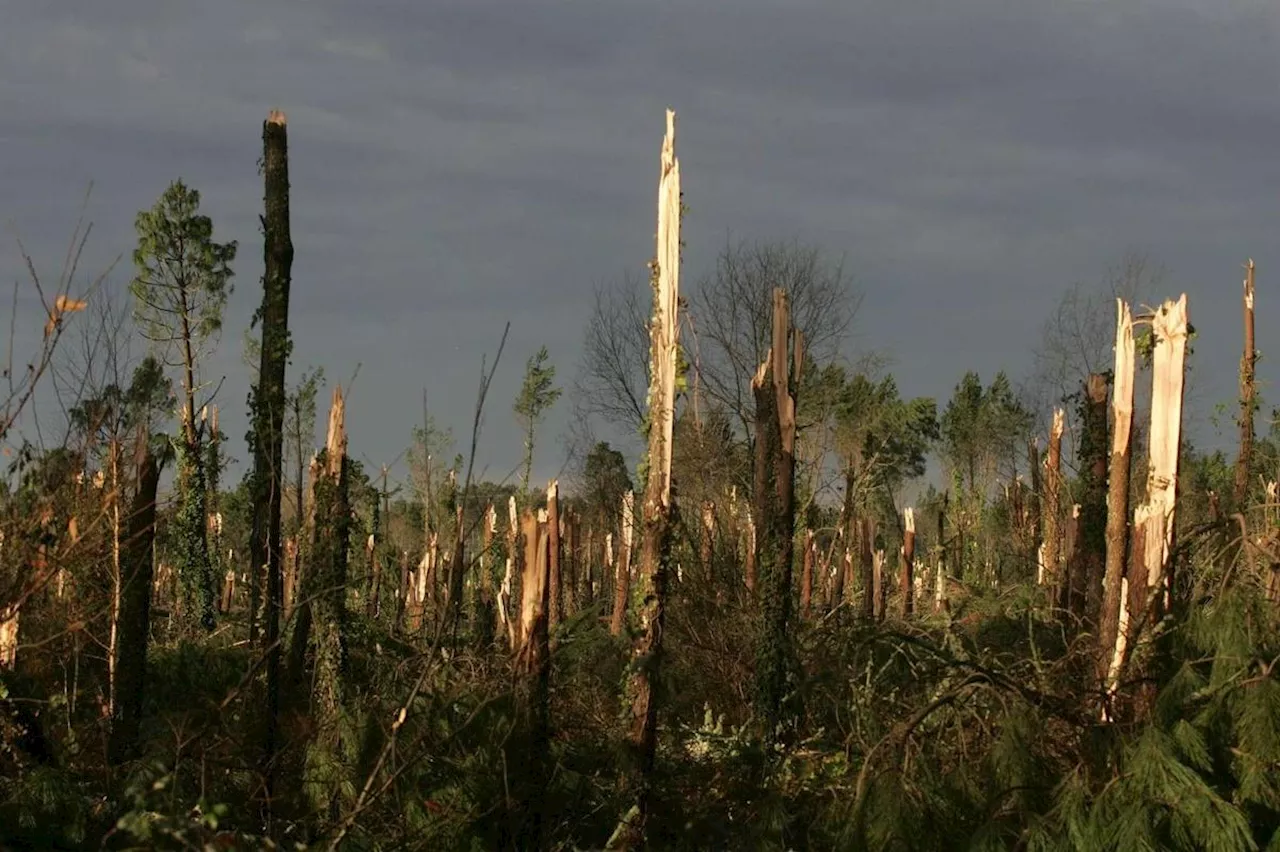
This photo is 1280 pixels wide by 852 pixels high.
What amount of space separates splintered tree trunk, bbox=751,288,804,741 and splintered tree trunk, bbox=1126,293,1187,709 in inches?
150

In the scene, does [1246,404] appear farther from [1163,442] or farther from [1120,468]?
[1163,442]

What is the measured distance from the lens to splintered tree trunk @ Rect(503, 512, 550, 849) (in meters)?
10.7

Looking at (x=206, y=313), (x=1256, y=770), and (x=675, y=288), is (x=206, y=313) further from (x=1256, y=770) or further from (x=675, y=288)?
(x=1256, y=770)

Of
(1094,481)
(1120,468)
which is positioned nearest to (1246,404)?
(1094,481)

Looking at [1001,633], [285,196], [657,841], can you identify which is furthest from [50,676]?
[1001,633]

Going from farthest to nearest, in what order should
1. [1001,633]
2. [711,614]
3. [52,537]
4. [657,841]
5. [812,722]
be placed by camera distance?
[1001,633] < [711,614] < [812,722] < [657,841] < [52,537]

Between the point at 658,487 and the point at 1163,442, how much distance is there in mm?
3835

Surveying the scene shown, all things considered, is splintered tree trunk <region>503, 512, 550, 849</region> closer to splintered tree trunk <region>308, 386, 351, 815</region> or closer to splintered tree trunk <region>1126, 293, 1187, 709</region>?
splintered tree trunk <region>308, 386, 351, 815</region>

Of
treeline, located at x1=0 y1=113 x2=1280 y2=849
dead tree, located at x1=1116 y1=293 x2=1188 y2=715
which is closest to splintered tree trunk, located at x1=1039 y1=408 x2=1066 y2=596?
treeline, located at x1=0 y1=113 x2=1280 y2=849

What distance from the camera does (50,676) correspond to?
1263cm

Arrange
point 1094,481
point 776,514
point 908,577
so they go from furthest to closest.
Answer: point 908,577 < point 1094,481 < point 776,514

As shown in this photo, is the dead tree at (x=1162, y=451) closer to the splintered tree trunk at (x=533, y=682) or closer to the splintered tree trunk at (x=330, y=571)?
the splintered tree trunk at (x=533, y=682)

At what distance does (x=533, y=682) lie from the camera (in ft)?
35.8

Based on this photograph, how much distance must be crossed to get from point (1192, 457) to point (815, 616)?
81.4 ft
